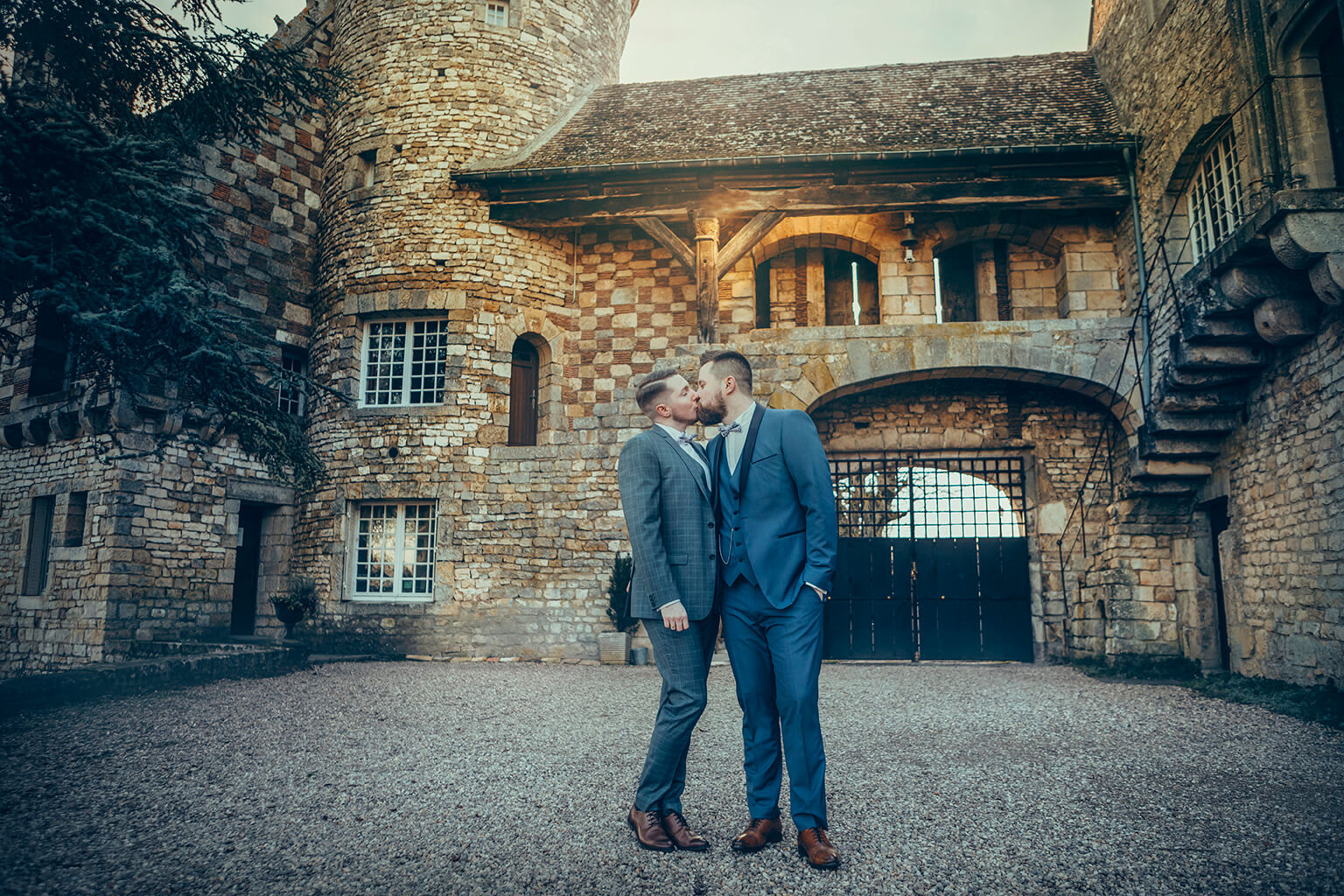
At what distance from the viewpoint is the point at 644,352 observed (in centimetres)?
1053

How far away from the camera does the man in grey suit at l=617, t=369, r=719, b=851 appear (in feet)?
9.14

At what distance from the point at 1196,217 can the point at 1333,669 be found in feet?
15.7

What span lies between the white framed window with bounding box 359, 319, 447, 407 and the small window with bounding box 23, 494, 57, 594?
185 inches

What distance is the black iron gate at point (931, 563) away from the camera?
10594mm

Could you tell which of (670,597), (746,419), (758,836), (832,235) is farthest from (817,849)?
(832,235)

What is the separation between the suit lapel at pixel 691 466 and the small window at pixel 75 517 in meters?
10.6

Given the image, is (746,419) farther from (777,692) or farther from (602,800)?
(602,800)

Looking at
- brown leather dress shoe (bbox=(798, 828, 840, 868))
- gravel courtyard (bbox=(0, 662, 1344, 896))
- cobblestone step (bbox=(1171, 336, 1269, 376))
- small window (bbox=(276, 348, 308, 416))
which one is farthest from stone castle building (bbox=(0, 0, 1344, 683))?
brown leather dress shoe (bbox=(798, 828, 840, 868))

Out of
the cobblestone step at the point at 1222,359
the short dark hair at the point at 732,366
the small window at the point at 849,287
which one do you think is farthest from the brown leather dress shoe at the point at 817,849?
the small window at the point at 849,287

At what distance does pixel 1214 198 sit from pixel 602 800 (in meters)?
8.54

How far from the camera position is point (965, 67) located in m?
11.8

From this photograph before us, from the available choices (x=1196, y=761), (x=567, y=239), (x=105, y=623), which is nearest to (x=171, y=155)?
(x=567, y=239)

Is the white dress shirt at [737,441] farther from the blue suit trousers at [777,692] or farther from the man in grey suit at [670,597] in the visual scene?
the blue suit trousers at [777,692]

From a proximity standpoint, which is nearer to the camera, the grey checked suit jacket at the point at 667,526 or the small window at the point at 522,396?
the grey checked suit jacket at the point at 667,526
